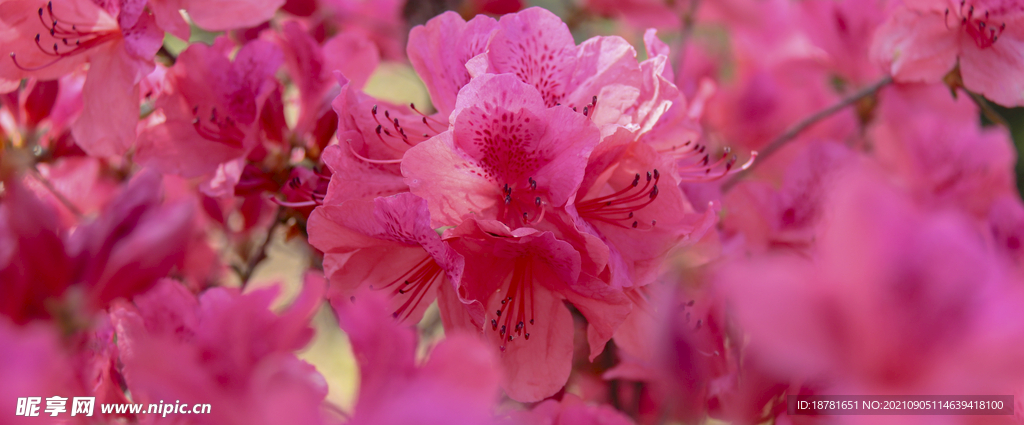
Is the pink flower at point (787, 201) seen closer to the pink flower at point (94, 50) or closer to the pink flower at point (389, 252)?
the pink flower at point (389, 252)

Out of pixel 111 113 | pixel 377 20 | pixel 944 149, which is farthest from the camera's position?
pixel 377 20

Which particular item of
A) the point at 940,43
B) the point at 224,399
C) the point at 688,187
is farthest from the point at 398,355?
the point at 940,43

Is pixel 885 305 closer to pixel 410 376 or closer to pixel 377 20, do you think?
pixel 410 376

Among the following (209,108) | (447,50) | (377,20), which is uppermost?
(447,50)

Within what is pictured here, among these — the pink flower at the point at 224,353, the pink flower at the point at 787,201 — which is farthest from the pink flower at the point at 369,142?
the pink flower at the point at 787,201

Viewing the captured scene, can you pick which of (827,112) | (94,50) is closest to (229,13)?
(94,50)

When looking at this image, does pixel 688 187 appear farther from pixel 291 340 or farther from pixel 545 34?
pixel 291 340
